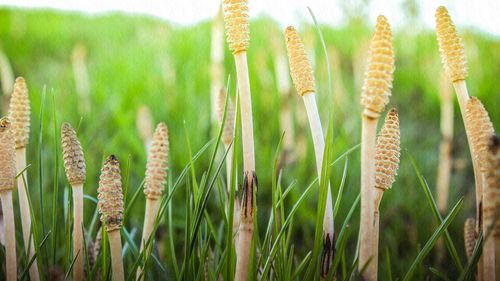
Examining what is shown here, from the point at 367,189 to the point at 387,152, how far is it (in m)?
0.07

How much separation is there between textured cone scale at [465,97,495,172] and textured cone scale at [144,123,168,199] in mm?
342

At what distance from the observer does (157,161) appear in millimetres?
631

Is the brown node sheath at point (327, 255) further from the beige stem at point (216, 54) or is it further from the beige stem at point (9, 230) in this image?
the beige stem at point (216, 54)

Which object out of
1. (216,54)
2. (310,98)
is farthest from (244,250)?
(216,54)

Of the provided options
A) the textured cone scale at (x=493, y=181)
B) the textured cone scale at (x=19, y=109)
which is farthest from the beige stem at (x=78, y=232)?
the textured cone scale at (x=493, y=181)

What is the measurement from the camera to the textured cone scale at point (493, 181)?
1.48 ft

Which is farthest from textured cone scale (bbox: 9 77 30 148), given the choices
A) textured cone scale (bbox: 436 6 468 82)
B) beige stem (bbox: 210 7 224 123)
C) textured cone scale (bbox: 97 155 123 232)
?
beige stem (bbox: 210 7 224 123)

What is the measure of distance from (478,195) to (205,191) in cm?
33

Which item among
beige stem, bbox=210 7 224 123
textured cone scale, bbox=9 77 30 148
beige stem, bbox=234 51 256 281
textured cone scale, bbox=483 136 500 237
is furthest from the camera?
beige stem, bbox=210 7 224 123

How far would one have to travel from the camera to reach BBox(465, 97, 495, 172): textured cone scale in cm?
54

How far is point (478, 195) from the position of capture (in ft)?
2.03

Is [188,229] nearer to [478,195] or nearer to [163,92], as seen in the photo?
[478,195]

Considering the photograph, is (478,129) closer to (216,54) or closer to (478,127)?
(478,127)

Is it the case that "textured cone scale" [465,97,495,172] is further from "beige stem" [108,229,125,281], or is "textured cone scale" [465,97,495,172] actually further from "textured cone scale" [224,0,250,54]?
"beige stem" [108,229,125,281]
